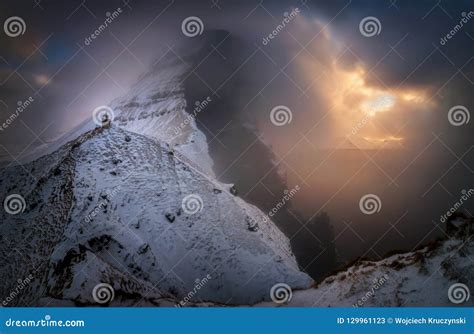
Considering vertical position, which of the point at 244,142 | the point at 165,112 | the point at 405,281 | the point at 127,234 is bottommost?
the point at 127,234

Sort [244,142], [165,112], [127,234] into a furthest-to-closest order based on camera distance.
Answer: [165,112] < [244,142] < [127,234]

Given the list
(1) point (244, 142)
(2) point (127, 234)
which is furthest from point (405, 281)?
(1) point (244, 142)

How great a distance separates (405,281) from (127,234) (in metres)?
3.92

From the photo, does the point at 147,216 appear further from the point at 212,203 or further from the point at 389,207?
the point at 389,207

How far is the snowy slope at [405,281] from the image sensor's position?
4549 mm

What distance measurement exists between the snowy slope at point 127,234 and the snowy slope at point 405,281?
587 mm

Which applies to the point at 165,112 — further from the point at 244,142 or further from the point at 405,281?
the point at 405,281

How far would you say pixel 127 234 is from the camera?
17.9 feet

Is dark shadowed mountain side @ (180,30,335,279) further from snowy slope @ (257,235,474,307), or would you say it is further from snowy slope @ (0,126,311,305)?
snowy slope @ (257,235,474,307)

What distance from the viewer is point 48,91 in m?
7.60

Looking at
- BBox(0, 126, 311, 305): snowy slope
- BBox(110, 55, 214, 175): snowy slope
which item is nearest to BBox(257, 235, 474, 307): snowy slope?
BBox(0, 126, 311, 305): snowy slope

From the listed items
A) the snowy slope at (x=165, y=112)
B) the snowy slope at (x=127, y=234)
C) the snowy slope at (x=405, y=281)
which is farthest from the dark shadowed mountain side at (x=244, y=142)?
the snowy slope at (x=405, y=281)

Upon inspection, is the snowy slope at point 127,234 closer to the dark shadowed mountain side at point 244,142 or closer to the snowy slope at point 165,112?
the snowy slope at point 165,112
